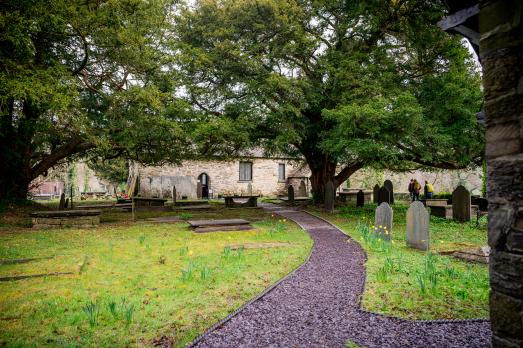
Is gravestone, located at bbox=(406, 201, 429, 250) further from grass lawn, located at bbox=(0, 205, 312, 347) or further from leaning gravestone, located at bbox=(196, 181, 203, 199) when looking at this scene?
leaning gravestone, located at bbox=(196, 181, 203, 199)

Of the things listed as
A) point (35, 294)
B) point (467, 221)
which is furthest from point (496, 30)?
point (467, 221)

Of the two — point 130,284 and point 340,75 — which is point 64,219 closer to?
point 130,284

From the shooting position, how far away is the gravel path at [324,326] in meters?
3.49

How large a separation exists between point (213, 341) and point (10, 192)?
1626 cm

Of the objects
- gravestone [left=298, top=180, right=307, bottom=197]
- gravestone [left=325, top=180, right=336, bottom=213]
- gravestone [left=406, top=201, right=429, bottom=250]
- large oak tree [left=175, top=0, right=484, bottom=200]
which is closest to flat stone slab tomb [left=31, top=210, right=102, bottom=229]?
large oak tree [left=175, top=0, right=484, bottom=200]

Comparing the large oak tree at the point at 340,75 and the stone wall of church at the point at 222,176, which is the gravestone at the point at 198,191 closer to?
the stone wall of church at the point at 222,176

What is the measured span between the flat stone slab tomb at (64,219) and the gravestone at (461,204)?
14.4 m

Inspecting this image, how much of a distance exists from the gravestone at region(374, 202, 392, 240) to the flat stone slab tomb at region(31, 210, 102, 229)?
10.3 meters

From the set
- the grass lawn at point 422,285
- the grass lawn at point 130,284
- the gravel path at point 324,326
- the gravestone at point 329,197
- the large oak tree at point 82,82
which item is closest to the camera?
the gravel path at point 324,326

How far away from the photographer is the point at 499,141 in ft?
8.61

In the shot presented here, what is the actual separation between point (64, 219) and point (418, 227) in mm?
12044

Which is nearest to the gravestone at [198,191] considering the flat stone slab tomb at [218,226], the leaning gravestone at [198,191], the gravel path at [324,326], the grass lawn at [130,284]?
the leaning gravestone at [198,191]

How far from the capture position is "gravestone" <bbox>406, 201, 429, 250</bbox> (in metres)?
8.11

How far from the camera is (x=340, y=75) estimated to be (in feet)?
44.5
